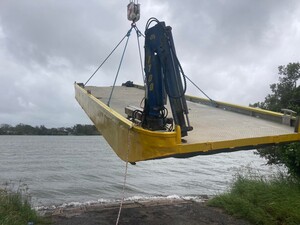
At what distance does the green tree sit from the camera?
930cm

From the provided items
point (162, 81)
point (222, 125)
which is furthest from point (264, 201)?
point (162, 81)

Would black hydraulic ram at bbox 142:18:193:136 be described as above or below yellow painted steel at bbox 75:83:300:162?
above

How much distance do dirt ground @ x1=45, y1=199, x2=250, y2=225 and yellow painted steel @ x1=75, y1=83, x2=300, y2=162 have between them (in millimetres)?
3265

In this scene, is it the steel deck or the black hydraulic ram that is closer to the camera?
the black hydraulic ram

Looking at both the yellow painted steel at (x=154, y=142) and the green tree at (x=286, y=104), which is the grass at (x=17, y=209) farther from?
the green tree at (x=286, y=104)

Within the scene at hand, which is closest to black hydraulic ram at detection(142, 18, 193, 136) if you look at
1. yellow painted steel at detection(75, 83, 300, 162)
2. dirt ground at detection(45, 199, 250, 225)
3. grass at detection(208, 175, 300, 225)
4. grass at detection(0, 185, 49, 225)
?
yellow painted steel at detection(75, 83, 300, 162)

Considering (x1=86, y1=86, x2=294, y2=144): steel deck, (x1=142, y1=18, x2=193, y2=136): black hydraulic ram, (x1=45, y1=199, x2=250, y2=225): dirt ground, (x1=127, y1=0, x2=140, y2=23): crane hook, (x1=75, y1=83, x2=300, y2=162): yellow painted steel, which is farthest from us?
(x1=45, y1=199, x2=250, y2=225): dirt ground

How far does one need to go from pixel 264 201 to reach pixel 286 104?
5869 mm

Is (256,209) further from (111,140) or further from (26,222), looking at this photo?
(26,222)

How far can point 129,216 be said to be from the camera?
9.20m

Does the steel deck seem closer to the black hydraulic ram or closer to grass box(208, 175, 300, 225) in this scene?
the black hydraulic ram

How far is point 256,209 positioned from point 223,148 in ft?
14.4

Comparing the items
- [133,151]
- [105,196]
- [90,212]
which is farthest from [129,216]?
[105,196]

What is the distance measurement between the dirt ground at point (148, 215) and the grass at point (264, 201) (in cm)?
30
